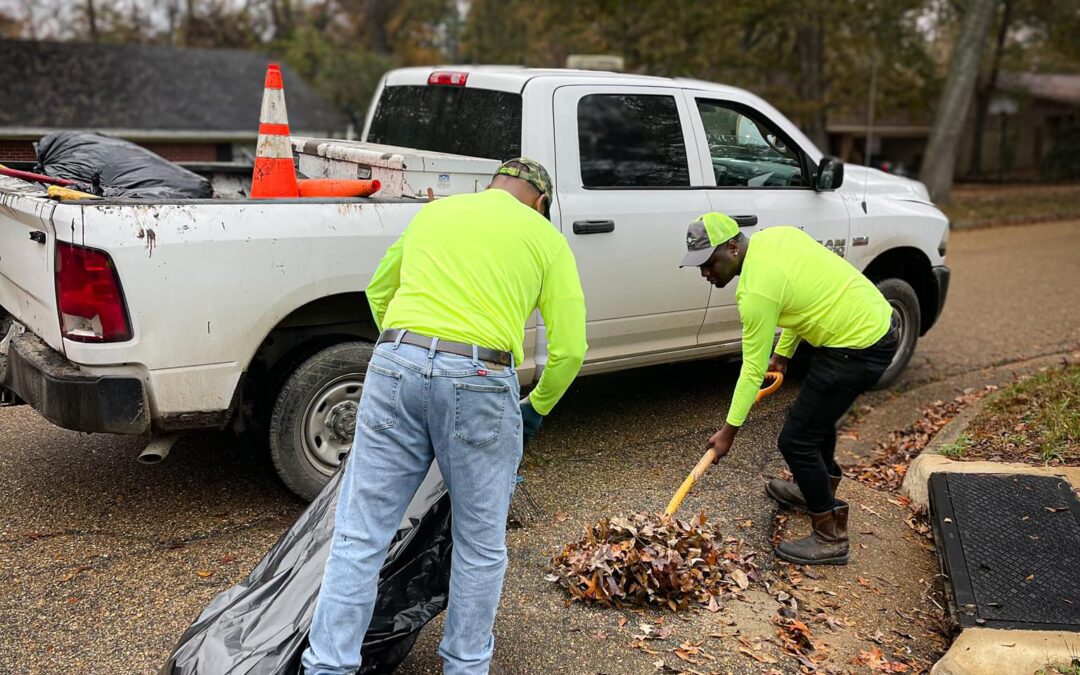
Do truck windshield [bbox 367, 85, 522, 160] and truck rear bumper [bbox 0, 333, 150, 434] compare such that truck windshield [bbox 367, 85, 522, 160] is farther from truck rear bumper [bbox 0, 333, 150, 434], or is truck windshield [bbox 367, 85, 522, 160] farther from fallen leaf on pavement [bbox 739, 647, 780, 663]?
fallen leaf on pavement [bbox 739, 647, 780, 663]

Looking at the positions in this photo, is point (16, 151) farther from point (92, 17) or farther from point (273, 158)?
point (92, 17)

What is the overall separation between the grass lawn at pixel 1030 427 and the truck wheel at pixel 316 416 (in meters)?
3.19

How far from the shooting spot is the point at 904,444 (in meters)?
5.84

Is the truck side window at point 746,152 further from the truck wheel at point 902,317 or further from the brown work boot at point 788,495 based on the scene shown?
the brown work boot at point 788,495

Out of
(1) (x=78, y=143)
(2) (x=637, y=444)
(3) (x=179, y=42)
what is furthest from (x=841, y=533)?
(3) (x=179, y=42)

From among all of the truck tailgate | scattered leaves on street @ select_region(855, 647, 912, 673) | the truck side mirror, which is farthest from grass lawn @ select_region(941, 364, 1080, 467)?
the truck tailgate

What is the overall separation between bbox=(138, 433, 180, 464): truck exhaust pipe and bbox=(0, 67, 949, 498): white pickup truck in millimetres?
15

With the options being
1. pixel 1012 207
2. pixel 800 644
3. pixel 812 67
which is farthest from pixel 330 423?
pixel 812 67

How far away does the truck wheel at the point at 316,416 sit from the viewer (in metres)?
4.40

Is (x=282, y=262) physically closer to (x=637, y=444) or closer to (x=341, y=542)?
(x=341, y=542)

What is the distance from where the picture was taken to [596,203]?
5.12m

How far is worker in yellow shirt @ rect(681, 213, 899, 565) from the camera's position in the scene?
3.94 m

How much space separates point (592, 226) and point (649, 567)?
6.34ft

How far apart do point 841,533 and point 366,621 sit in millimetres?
2376
